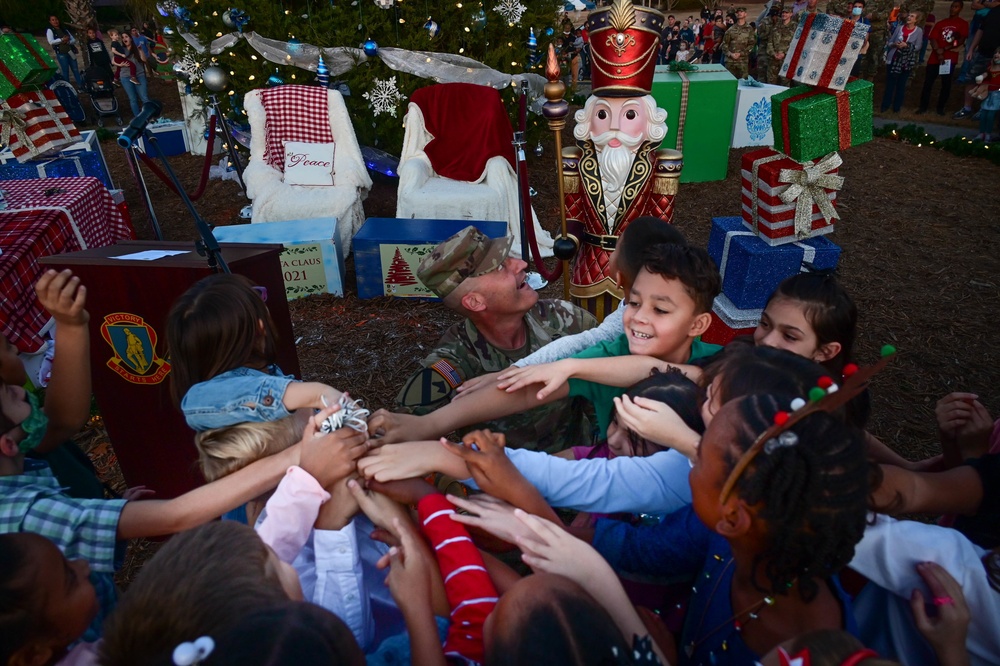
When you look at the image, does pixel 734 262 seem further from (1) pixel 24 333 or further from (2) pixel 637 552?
(1) pixel 24 333

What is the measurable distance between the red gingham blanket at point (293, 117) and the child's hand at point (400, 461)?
509 cm

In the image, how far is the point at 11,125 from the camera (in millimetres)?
5422

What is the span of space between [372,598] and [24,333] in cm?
367

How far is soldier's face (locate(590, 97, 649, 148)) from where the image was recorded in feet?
10.4

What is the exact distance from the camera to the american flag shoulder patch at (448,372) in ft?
7.08

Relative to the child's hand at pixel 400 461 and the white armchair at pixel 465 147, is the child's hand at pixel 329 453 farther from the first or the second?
the white armchair at pixel 465 147

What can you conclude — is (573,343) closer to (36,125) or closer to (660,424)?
(660,424)

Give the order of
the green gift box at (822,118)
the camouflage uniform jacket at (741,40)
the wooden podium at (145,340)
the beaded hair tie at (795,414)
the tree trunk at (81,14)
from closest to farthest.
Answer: the beaded hair tie at (795,414)
the wooden podium at (145,340)
the green gift box at (822,118)
the camouflage uniform jacket at (741,40)
the tree trunk at (81,14)

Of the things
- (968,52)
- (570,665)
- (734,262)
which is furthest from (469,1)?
(968,52)

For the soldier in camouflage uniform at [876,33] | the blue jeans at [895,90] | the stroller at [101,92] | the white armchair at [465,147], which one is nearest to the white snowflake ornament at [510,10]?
the white armchair at [465,147]

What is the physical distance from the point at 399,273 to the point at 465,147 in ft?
5.79

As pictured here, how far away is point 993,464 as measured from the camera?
142 cm

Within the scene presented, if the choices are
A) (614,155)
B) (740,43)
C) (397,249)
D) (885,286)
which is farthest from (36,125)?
(740,43)

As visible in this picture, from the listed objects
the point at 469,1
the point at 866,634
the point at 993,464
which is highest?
the point at 469,1
